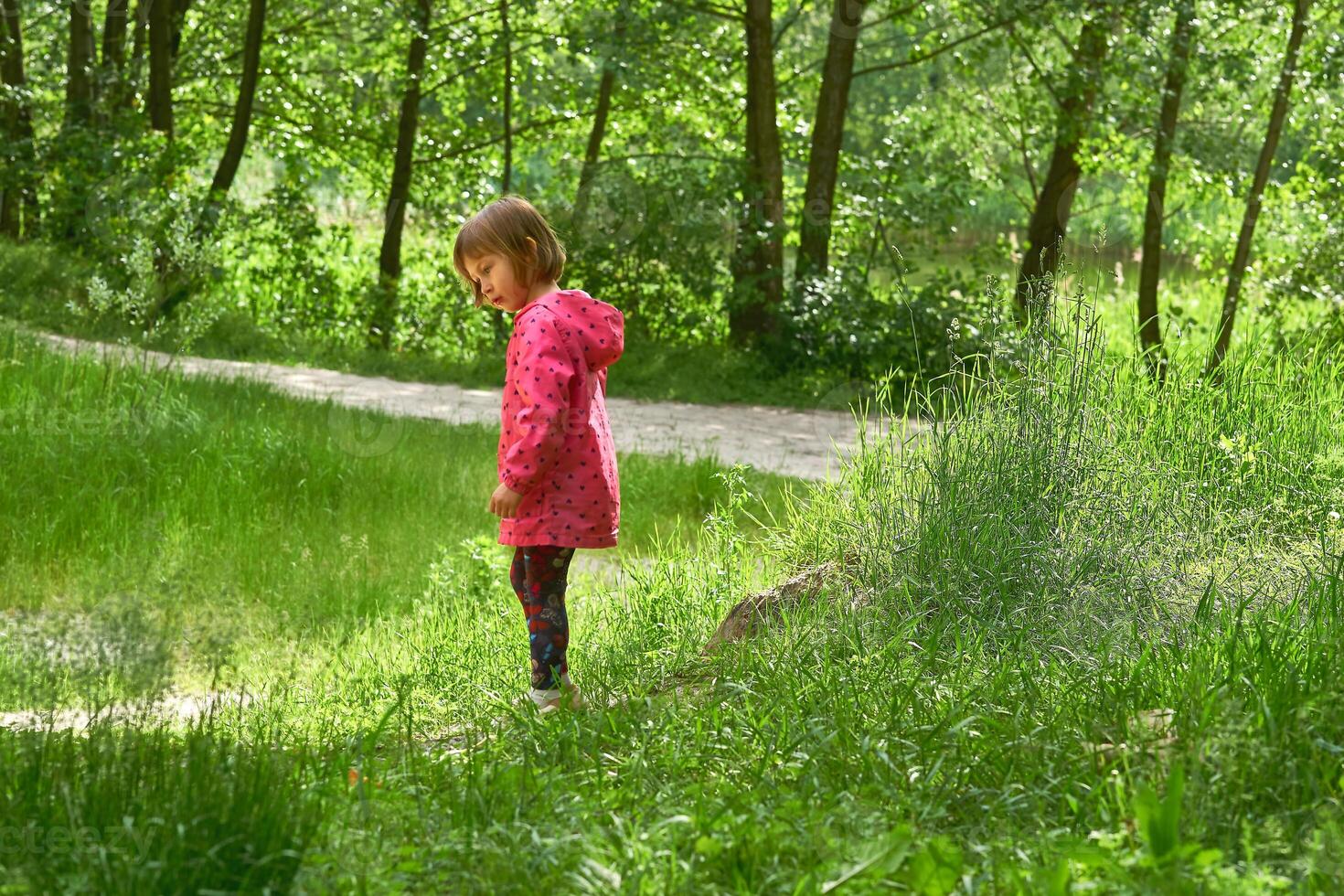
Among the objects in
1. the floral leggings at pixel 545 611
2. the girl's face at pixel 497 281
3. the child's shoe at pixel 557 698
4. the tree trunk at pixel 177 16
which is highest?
the tree trunk at pixel 177 16

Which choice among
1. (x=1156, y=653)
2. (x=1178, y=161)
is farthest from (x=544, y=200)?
(x=1156, y=653)

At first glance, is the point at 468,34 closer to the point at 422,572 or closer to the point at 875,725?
the point at 422,572

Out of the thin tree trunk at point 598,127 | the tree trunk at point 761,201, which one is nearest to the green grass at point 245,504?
the tree trunk at point 761,201

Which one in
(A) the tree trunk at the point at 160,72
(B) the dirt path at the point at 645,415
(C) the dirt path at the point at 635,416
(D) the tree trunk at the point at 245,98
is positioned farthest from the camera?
(A) the tree trunk at the point at 160,72

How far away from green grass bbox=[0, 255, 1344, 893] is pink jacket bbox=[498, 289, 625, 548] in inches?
19.9

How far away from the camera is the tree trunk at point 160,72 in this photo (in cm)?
1532

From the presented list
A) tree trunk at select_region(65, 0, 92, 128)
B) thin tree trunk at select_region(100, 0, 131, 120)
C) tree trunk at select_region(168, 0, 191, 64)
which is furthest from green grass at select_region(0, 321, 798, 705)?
tree trunk at select_region(168, 0, 191, 64)

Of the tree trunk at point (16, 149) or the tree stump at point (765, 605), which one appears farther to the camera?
the tree trunk at point (16, 149)

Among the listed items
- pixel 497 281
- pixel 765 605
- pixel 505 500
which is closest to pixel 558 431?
pixel 505 500

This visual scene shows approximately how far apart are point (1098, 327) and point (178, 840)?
3643mm

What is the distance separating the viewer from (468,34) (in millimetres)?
16422

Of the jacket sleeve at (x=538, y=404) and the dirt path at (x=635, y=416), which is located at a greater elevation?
the jacket sleeve at (x=538, y=404)

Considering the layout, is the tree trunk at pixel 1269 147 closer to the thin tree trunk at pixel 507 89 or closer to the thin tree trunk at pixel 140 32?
the thin tree trunk at pixel 507 89

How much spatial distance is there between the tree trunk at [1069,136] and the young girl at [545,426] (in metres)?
7.87
